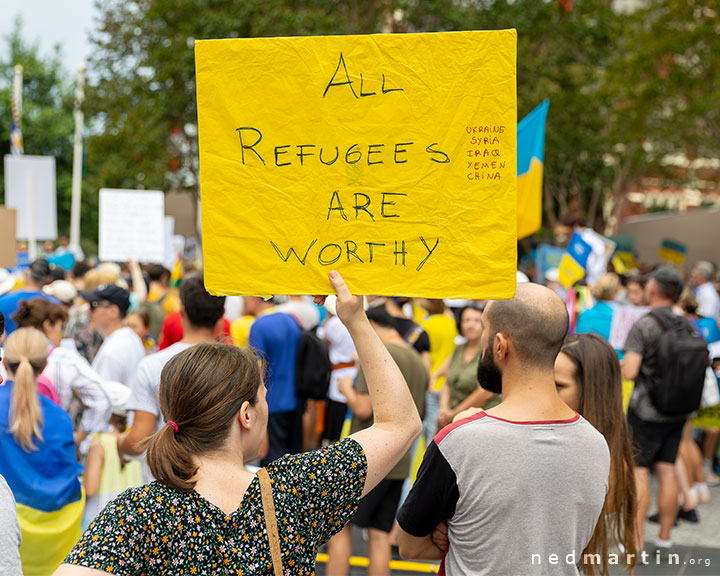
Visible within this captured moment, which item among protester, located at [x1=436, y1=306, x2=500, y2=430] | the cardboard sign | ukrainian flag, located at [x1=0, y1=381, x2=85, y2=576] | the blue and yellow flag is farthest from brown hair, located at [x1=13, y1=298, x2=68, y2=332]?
the blue and yellow flag

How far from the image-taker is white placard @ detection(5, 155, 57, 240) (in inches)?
341

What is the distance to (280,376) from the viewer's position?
19.4 feet

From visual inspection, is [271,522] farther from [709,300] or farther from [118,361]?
[709,300]

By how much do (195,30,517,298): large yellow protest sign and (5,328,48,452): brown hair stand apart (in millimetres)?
1751

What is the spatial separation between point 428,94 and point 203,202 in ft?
2.16

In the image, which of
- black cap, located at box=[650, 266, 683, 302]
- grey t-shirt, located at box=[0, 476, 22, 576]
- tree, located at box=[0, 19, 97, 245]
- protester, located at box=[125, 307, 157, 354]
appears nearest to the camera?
grey t-shirt, located at box=[0, 476, 22, 576]

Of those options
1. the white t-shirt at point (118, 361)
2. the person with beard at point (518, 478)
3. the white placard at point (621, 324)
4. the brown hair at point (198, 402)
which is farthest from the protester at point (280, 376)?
the brown hair at point (198, 402)

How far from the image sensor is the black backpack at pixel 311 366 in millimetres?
→ 5988

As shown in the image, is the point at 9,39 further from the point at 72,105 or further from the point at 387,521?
the point at 387,521

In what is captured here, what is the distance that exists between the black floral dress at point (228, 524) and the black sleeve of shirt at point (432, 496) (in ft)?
1.20

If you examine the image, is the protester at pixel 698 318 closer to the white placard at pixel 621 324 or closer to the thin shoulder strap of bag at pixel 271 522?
the white placard at pixel 621 324

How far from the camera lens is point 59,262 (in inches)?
448

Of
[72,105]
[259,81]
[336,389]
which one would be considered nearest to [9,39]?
[72,105]

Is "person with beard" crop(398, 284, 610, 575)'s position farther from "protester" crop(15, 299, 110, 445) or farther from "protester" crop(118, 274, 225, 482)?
"protester" crop(15, 299, 110, 445)
